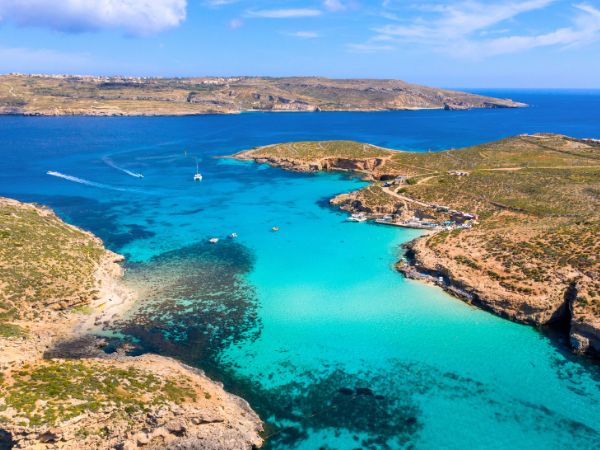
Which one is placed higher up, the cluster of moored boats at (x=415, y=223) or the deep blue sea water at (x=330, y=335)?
the cluster of moored boats at (x=415, y=223)

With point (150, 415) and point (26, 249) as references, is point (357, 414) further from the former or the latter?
point (26, 249)

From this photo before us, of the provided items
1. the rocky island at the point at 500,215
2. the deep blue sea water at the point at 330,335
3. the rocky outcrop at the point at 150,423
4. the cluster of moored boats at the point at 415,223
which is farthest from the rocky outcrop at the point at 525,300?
the rocky outcrop at the point at 150,423

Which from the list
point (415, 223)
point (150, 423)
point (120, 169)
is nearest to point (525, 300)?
point (415, 223)

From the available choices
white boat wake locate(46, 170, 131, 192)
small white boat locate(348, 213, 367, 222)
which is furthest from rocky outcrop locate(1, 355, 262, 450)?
white boat wake locate(46, 170, 131, 192)

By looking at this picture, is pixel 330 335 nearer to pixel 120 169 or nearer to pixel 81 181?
pixel 81 181

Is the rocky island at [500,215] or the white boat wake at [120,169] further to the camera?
the white boat wake at [120,169]

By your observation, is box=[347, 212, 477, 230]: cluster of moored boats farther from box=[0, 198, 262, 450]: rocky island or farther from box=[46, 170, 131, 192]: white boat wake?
box=[46, 170, 131, 192]: white boat wake

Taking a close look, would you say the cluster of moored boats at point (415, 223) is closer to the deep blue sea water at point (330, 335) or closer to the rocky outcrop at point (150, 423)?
the deep blue sea water at point (330, 335)

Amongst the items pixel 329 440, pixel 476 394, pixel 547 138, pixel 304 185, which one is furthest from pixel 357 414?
pixel 547 138
